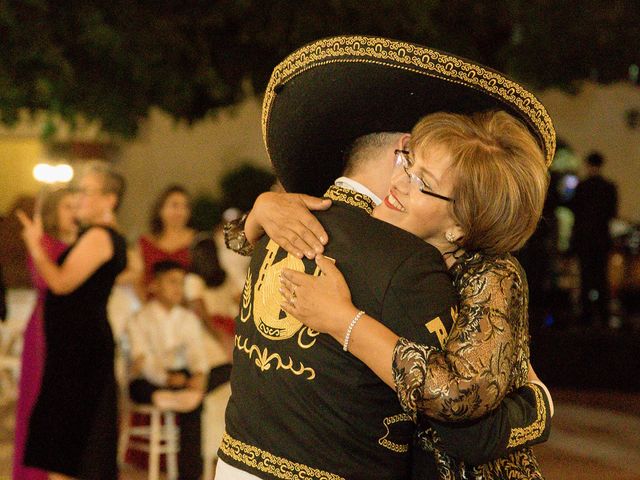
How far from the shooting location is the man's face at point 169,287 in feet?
22.7

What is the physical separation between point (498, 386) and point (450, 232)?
0.41 meters

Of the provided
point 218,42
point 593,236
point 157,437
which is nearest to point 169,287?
point 157,437

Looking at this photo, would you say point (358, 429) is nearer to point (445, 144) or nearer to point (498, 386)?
point (498, 386)

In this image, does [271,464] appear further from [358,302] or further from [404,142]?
[404,142]

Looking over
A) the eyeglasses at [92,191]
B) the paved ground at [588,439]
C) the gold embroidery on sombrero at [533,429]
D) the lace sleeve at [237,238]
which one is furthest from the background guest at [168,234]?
the gold embroidery on sombrero at [533,429]

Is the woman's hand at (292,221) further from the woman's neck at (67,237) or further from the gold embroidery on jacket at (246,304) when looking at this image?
the woman's neck at (67,237)

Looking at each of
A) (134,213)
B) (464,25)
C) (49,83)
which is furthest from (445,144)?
(134,213)

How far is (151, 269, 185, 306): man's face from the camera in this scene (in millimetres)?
6914

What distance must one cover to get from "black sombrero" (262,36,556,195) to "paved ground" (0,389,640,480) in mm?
4757

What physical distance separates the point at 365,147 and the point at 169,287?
4.31m

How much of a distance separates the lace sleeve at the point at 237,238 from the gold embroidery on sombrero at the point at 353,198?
1.58 ft

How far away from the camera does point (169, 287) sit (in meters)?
6.95

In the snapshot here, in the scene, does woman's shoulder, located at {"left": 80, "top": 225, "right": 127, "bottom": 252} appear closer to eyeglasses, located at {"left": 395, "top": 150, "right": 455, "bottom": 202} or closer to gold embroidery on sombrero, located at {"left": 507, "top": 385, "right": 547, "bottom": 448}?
eyeglasses, located at {"left": 395, "top": 150, "right": 455, "bottom": 202}

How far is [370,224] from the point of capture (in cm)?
252
